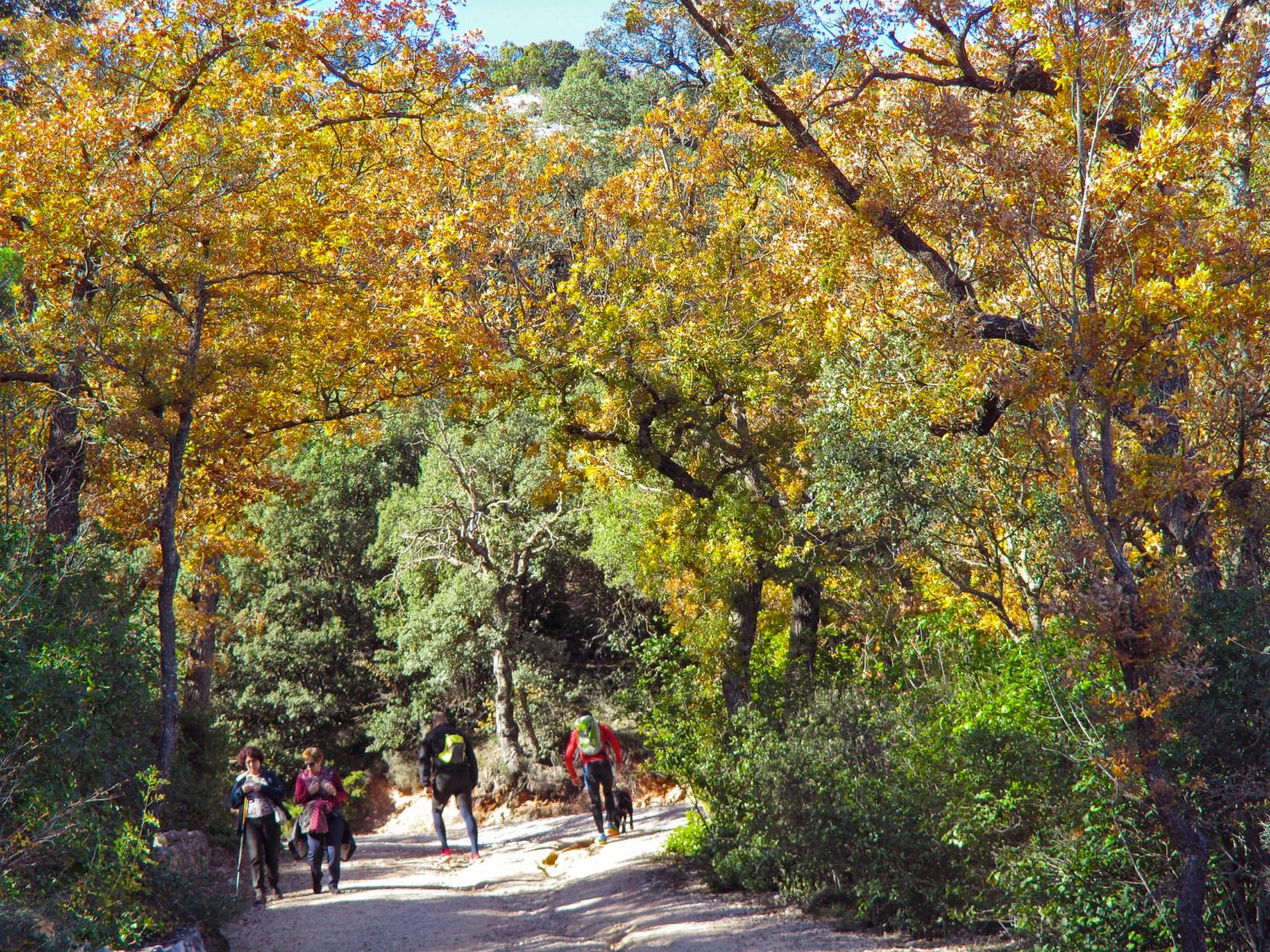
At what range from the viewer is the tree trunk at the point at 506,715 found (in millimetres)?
20641

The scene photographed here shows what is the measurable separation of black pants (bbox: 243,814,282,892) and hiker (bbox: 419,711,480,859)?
2.08m

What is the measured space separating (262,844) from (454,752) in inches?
101

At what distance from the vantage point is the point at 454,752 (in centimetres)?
1198

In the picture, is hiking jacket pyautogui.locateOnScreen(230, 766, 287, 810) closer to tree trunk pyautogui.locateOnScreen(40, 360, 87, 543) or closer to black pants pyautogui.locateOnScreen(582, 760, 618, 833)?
tree trunk pyautogui.locateOnScreen(40, 360, 87, 543)

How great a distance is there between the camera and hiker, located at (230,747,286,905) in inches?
380

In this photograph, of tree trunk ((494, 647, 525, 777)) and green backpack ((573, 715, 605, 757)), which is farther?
tree trunk ((494, 647, 525, 777))

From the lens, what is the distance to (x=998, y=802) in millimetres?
6609

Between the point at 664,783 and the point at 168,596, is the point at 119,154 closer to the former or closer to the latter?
the point at 168,596

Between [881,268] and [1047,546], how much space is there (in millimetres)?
2955

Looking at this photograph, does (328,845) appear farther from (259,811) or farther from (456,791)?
(456,791)

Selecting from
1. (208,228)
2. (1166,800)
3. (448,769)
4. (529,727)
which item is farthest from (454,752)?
(529,727)

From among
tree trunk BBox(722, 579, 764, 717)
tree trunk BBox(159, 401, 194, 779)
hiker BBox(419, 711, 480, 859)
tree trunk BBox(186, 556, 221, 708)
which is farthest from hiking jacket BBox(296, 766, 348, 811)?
tree trunk BBox(186, 556, 221, 708)

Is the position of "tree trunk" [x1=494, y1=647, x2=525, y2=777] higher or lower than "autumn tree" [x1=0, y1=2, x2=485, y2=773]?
lower

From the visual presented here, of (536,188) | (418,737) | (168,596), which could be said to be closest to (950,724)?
(168,596)
